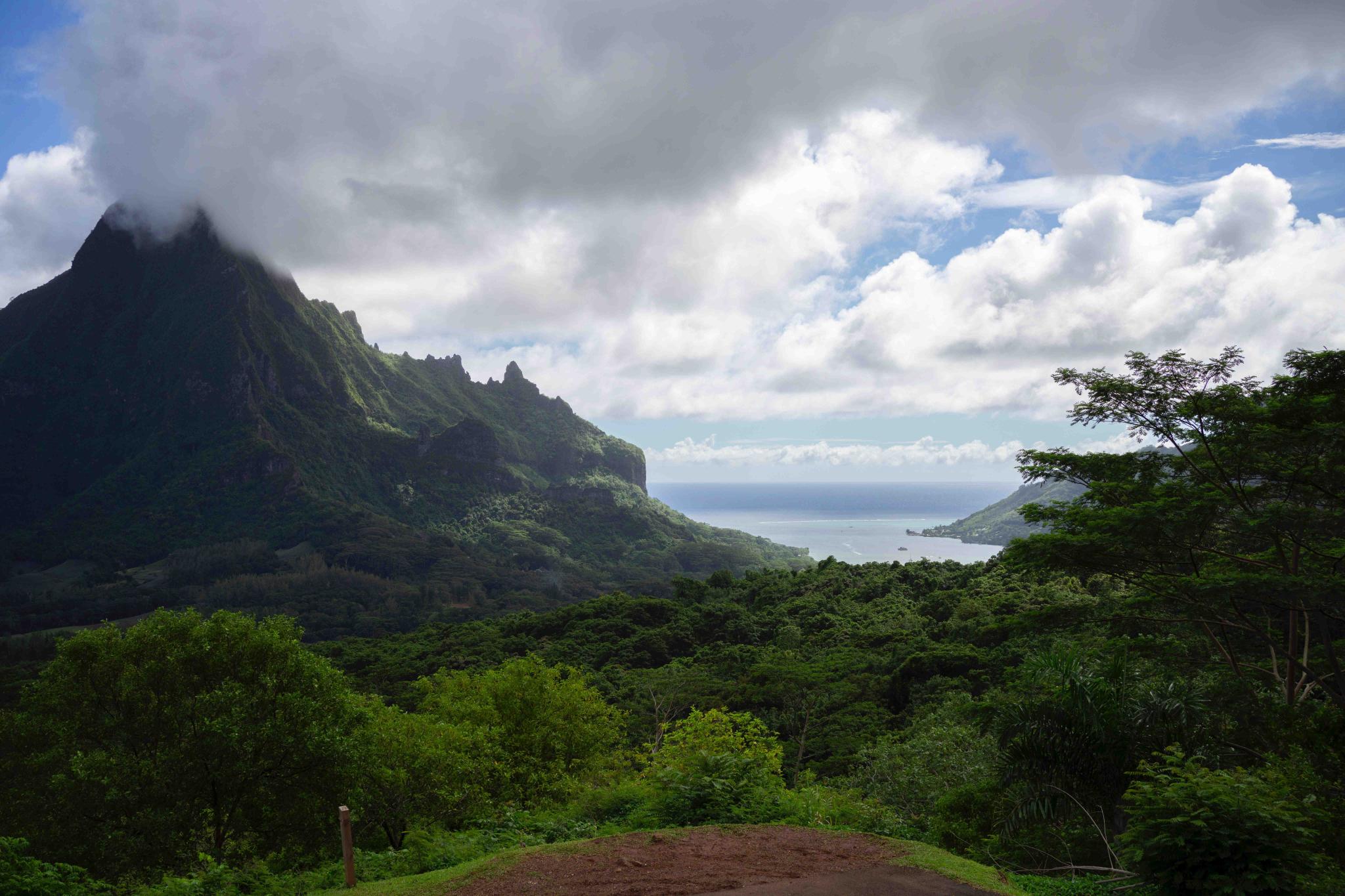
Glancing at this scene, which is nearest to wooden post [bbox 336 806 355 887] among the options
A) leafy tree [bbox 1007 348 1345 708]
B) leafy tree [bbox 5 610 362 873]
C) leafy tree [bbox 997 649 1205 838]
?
leafy tree [bbox 5 610 362 873]

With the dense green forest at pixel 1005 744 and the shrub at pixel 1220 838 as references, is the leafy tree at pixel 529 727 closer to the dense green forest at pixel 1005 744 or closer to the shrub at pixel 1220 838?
the dense green forest at pixel 1005 744

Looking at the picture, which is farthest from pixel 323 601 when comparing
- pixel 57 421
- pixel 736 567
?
pixel 57 421

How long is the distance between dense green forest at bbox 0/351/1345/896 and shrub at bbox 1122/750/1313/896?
0.03 metres

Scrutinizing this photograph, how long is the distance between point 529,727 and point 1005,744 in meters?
15.6

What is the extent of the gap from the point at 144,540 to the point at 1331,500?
19373 cm

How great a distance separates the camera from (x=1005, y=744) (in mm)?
11922

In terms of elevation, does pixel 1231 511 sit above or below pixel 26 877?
above

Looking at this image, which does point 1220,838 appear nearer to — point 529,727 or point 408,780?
point 408,780

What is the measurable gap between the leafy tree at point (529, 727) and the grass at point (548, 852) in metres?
9.56

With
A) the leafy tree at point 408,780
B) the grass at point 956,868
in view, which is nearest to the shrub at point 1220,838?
the grass at point 956,868

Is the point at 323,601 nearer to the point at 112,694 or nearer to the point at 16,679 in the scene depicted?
the point at 16,679

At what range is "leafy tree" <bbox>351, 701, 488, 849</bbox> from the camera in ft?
53.0

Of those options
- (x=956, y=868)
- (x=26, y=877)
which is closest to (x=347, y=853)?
(x=26, y=877)

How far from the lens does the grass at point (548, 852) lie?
8742 mm
